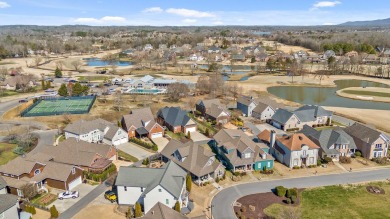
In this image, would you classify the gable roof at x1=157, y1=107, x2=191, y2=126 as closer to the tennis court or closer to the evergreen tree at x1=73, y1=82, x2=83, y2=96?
the tennis court

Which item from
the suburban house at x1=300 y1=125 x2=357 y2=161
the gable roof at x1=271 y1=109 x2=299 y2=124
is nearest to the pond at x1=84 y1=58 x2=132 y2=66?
the gable roof at x1=271 y1=109 x2=299 y2=124

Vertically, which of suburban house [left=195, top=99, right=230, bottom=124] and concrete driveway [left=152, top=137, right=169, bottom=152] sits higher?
suburban house [left=195, top=99, right=230, bottom=124]

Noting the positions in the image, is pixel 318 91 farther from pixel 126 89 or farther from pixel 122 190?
pixel 122 190

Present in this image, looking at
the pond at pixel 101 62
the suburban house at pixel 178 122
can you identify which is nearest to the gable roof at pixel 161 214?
the suburban house at pixel 178 122

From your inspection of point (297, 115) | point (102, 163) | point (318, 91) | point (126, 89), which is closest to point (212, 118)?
point (297, 115)

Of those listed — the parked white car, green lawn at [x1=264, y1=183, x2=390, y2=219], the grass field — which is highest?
the grass field

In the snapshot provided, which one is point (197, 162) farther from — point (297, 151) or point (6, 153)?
point (6, 153)

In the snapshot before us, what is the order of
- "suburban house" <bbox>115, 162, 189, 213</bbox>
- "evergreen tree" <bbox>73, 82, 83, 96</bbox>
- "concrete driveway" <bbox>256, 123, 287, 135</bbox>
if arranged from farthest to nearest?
"evergreen tree" <bbox>73, 82, 83, 96</bbox>, "concrete driveway" <bbox>256, 123, 287, 135</bbox>, "suburban house" <bbox>115, 162, 189, 213</bbox>

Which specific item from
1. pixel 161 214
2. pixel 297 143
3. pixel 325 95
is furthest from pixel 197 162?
pixel 325 95
